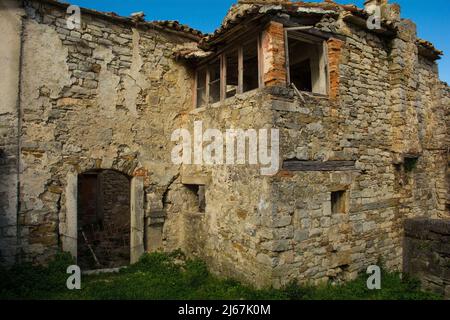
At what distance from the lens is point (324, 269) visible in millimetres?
5656

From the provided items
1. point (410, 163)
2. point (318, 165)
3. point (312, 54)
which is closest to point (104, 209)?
point (318, 165)

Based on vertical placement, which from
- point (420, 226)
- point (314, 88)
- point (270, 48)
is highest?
point (270, 48)

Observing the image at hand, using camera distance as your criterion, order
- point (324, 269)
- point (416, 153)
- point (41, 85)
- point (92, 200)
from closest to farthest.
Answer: point (324, 269), point (41, 85), point (416, 153), point (92, 200)

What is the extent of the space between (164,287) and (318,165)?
3.62 metres

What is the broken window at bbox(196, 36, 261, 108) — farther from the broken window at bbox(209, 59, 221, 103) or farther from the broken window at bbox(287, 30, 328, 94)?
the broken window at bbox(287, 30, 328, 94)

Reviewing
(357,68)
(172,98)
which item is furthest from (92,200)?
(357,68)

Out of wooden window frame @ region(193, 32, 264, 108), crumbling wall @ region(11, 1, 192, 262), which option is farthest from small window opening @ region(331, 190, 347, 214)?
crumbling wall @ region(11, 1, 192, 262)

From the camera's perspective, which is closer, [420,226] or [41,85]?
[41,85]

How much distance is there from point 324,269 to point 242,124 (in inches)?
119

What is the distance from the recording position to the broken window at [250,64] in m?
6.71

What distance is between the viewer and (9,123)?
5.75 metres

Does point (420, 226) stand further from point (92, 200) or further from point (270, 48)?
point (92, 200)

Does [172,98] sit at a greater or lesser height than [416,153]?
greater

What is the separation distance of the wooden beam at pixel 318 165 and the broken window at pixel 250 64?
2659mm
